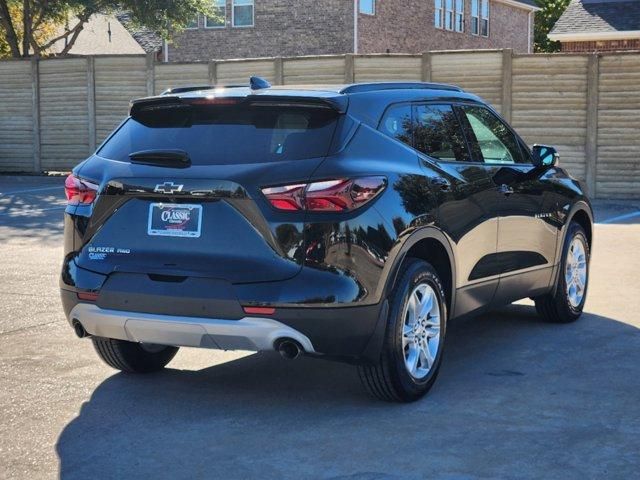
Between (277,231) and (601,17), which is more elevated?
(601,17)

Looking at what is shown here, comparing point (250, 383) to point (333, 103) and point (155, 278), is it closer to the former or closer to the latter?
point (155, 278)

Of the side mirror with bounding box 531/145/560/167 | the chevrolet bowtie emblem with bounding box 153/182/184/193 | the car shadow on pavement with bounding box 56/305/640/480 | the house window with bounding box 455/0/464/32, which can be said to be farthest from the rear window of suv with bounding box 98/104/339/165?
the house window with bounding box 455/0/464/32

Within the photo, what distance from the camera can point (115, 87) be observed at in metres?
23.7

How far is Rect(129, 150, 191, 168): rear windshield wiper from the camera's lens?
5605 mm

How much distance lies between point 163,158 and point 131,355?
1.40 metres

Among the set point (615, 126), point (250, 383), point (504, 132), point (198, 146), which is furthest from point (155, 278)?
point (615, 126)

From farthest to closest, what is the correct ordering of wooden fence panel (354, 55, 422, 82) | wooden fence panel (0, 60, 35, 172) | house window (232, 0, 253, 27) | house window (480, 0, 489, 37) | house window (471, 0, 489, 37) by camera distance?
1. house window (480, 0, 489, 37)
2. house window (471, 0, 489, 37)
3. house window (232, 0, 253, 27)
4. wooden fence panel (0, 60, 35, 172)
5. wooden fence panel (354, 55, 422, 82)

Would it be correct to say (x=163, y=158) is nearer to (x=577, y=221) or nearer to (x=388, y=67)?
(x=577, y=221)

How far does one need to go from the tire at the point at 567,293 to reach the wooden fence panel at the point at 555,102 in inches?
437

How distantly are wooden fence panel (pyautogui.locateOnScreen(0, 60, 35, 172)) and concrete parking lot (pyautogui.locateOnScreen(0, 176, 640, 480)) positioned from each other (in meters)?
17.1

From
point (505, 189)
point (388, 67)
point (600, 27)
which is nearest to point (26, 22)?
point (388, 67)

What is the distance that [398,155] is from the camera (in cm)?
589

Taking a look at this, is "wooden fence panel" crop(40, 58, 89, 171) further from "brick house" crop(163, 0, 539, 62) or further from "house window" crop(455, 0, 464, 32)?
"house window" crop(455, 0, 464, 32)

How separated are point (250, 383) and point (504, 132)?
2618mm
